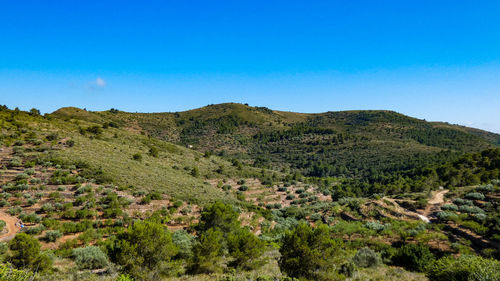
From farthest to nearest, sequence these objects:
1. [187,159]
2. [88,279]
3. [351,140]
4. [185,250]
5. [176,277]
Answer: [351,140] → [187,159] → [185,250] → [176,277] → [88,279]

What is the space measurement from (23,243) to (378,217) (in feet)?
90.9

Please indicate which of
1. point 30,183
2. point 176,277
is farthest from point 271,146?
point 176,277

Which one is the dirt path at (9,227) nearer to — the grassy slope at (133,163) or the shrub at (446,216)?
the grassy slope at (133,163)

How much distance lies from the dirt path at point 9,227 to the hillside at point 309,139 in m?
56.1

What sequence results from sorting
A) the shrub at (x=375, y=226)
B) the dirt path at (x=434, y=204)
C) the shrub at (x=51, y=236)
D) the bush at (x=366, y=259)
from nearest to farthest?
the bush at (x=366, y=259), the shrub at (x=51, y=236), the shrub at (x=375, y=226), the dirt path at (x=434, y=204)

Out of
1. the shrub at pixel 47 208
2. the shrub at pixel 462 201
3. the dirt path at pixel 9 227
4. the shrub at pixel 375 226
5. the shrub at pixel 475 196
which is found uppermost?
the shrub at pixel 475 196

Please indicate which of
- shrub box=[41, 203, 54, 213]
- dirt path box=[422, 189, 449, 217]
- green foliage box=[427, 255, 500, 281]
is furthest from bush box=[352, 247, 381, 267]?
shrub box=[41, 203, 54, 213]

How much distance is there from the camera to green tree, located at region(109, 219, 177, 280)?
10.1m

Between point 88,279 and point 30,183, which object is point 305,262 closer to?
point 88,279

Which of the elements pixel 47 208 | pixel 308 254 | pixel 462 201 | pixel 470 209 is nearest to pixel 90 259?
pixel 47 208

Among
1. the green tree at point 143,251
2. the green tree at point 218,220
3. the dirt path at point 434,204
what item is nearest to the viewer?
the green tree at point 143,251

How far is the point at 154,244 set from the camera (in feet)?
34.7

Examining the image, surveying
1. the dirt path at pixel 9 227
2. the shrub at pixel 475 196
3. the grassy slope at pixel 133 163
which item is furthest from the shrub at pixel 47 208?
the shrub at pixel 475 196

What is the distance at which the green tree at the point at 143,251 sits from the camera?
10102 mm
